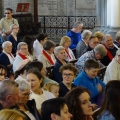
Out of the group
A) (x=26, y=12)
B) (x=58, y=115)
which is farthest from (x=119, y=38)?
(x=26, y=12)

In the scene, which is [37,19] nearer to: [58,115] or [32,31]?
[32,31]

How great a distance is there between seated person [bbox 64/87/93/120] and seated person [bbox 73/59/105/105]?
1.59 meters

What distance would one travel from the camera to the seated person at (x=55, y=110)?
11.3 feet

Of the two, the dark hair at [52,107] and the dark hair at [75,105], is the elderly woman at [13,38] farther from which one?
the dark hair at [52,107]

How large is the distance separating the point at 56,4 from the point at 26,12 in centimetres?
137

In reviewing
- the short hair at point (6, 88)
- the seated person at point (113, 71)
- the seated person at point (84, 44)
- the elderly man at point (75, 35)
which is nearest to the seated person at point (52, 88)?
the short hair at point (6, 88)

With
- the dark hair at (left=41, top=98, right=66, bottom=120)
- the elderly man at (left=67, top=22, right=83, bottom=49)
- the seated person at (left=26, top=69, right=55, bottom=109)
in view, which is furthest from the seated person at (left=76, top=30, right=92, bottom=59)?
the dark hair at (left=41, top=98, right=66, bottom=120)

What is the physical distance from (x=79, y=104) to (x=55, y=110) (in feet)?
2.08

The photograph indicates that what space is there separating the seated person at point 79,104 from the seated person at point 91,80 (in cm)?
159

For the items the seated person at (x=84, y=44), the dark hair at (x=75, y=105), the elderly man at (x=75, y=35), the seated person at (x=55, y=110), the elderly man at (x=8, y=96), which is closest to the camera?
the seated person at (x=55, y=110)

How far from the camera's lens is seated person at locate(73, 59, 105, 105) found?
18.7 ft

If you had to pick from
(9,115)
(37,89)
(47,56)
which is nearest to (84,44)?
(47,56)

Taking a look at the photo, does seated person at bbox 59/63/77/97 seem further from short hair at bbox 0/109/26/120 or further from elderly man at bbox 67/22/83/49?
elderly man at bbox 67/22/83/49

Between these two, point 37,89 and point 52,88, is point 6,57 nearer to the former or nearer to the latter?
point 52,88
